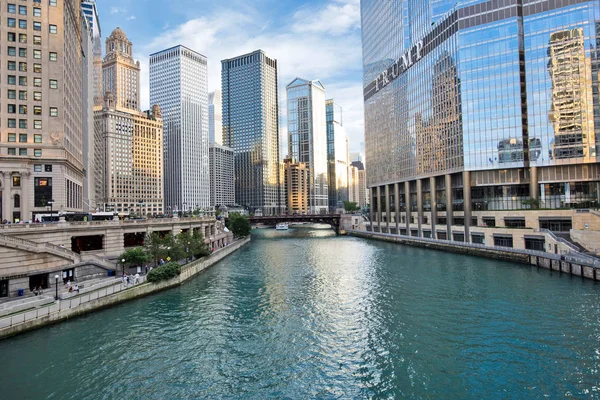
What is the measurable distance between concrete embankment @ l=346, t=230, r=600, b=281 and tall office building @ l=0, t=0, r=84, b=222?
81.8 metres

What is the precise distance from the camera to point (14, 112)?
64.9 meters

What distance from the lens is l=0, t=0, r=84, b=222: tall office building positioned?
64.2 m

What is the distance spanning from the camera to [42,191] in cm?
6712

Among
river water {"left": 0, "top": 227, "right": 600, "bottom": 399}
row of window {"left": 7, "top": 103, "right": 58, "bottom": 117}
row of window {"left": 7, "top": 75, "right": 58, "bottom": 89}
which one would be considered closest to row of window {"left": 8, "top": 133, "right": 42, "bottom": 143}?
row of window {"left": 7, "top": 103, "right": 58, "bottom": 117}

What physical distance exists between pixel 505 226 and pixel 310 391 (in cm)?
7916

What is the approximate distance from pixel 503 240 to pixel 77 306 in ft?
264

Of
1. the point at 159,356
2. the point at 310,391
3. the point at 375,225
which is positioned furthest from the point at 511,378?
the point at 375,225

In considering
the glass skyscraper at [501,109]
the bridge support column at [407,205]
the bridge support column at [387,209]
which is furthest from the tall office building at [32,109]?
the bridge support column at [387,209]

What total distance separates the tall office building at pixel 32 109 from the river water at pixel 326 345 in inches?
1382

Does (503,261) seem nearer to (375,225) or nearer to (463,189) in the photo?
(463,189)

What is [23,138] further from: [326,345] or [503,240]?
[503,240]

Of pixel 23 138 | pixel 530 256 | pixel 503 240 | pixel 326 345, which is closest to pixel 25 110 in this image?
pixel 23 138

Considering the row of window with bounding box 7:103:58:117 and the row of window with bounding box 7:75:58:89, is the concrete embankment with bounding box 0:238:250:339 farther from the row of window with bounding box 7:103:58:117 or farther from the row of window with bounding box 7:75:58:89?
the row of window with bounding box 7:75:58:89

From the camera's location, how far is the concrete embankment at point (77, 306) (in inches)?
1297
